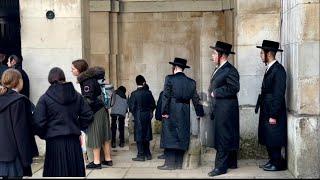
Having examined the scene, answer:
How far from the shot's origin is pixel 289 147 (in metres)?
8.85

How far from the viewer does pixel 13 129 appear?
21.5 ft

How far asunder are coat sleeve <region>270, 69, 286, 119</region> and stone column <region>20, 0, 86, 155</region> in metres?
3.57

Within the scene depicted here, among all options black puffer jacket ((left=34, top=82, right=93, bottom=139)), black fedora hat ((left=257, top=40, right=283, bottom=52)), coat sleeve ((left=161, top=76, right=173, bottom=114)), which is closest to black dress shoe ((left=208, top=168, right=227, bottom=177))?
coat sleeve ((left=161, top=76, right=173, bottom=114))

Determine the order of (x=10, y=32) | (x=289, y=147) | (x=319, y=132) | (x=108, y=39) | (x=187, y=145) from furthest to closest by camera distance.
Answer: (x=108, y=39) < (x=10, y=32) < (x=187, y=145) < (x=289, y=147) < (x=319, y=132)

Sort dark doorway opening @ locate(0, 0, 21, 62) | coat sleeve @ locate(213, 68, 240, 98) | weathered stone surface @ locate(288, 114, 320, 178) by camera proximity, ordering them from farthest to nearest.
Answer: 1. dark doorway opening @ locate(0, 0, 21, 62)
2. coat sleeve @ locate(213, 68, 240, 98)
3. weathered stone surface @ locate(288, 114, 320, 178)

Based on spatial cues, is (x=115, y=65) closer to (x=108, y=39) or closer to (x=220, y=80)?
(x=108, y=39)

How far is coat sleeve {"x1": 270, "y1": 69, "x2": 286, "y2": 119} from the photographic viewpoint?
865cm

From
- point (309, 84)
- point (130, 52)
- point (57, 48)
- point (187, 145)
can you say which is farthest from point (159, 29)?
point (309, 84)

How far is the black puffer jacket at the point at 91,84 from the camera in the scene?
899 centimetres

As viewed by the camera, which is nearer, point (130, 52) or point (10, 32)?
point (10, 32)

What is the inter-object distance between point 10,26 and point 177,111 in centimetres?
608

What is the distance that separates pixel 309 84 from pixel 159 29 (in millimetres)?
7424

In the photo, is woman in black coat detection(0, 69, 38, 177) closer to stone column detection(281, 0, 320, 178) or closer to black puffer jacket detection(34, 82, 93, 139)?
black puffer jacket detection(34, 82, 93, 139)

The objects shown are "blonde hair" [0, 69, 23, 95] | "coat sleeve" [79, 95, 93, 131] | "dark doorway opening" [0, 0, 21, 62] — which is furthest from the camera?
"dark doorway opening" [0, 0, 21, 62]
